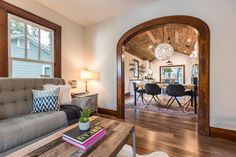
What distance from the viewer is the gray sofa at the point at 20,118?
1.38 m

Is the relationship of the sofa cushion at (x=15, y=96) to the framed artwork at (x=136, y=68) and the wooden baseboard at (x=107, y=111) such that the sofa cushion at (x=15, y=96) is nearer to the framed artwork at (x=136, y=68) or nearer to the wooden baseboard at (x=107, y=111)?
the wooden baseboard at (x=107, y=111)

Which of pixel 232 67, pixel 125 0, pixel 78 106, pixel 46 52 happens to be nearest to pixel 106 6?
pixel 125 0

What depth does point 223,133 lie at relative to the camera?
7.07 feet

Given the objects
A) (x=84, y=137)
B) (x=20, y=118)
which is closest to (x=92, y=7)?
A: (x=20, y=118)

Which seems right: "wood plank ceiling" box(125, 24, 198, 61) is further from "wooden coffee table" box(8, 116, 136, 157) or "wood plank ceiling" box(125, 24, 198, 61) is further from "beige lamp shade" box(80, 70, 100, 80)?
"wooden coffee table" box(8, 116, 136, 157)

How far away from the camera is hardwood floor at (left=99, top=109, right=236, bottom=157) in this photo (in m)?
1.77

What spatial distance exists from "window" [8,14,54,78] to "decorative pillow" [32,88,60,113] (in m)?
0.79

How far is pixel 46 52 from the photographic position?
3.05 metres

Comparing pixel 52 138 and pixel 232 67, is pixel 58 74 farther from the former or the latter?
pixel 232 67

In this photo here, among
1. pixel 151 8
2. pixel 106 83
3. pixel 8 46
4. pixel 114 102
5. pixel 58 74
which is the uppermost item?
pixel 151 8

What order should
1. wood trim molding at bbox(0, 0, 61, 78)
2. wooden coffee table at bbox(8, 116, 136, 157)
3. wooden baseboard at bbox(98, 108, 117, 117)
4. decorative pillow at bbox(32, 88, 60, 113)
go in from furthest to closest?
1. wooden baseboard at bbox(98, 108, 117, 117)
2. wood trim molding at bbox(0, 0, 61, 78)
3. decorative pillow at bbox(32, 88, 60, 113)
4. wooden coffee table at bbox(8, 116, 136, 157)

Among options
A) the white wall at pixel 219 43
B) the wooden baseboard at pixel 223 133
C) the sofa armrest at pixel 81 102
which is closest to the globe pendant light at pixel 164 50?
the white wall at pixel 219 43

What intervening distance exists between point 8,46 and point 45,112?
56.6 inches

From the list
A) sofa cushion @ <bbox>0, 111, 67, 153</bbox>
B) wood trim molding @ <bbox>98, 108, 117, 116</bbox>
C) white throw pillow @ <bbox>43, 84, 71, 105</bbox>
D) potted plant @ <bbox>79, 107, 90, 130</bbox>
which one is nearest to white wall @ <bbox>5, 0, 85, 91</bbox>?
wood trim molding @ <bbox>98, 108, 117, 116</bbox>
